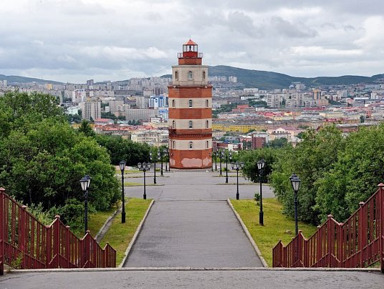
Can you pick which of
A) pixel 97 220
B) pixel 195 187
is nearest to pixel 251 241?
pixel 97 220

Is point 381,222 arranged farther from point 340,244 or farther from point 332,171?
point 332,171

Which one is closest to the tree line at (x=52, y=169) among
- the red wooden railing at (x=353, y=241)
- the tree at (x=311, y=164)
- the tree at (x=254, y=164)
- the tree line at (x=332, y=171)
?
the tree at (x=311, y=164)

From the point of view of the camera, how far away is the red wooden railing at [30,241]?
11.7m

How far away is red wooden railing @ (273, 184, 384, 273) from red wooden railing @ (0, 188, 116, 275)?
529cm

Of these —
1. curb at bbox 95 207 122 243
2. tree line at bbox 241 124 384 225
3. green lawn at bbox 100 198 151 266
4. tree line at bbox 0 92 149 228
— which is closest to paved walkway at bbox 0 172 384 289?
green lawn at bbox 100 198 151 266

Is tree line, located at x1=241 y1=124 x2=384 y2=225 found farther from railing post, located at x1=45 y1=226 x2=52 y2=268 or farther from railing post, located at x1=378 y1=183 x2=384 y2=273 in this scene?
railing post, located at x1=45 y1=226 x2=52 y2=268

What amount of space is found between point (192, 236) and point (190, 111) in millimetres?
40415

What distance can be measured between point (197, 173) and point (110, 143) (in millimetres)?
15068

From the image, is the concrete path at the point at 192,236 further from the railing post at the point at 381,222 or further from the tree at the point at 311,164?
the railing post at the point at 381,222

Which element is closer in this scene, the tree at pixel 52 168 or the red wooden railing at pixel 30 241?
the red wooden railing at pixel 30 241

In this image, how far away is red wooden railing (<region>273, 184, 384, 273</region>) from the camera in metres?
11.7

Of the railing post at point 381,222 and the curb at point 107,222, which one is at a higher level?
the railing post at point 381,222

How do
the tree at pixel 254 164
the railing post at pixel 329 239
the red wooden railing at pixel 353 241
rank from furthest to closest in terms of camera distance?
the tree at pixel 254 164 < the railing post at pixel 329 239 < the red wooden railing at pixel 353 241

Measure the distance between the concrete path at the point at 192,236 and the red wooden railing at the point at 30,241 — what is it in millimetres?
6161
